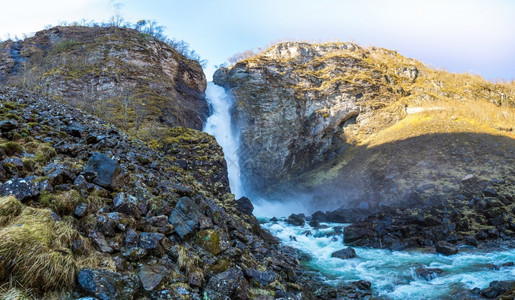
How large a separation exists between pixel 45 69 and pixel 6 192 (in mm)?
41090

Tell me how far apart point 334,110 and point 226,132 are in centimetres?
2199

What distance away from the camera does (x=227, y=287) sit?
5.65 metres

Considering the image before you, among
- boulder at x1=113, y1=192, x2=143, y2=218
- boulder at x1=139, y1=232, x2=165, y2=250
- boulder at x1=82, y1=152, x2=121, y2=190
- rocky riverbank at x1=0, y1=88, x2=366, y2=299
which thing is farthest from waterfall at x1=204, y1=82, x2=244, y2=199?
boulder at x1=139, y1=232, x2=165, y2=250

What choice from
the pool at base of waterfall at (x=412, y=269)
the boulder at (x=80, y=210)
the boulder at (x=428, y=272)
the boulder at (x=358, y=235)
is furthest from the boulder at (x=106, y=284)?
the boulder at (x=358, y=235)

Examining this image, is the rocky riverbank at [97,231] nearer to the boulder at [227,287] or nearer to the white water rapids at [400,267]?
the boulder at [227,287]

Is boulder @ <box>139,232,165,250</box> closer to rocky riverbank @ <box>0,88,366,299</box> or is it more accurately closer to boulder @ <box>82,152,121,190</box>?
rocky riverbank @ <box>0,88,366,299</box>

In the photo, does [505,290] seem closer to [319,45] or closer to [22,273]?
[22,273]

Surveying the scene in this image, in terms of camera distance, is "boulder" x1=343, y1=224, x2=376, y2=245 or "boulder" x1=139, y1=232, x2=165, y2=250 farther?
"boulder" x1=343, y1=224, x2=376, y2=245

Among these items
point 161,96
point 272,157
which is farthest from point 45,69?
point 272,157

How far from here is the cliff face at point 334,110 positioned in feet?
148

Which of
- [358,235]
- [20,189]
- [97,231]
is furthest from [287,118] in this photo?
[20,189]

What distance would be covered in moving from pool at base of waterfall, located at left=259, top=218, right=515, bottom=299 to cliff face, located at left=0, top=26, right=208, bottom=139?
18.1 metres

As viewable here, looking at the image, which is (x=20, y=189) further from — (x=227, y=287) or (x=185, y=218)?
(x=227, y=287)

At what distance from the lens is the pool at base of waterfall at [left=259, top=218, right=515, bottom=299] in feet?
41.4
